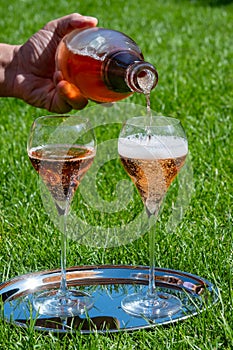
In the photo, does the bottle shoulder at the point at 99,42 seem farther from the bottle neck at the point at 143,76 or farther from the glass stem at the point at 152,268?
the glass stem at the point at 152,268

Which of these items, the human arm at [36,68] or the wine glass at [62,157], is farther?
the human arm at [36,68]

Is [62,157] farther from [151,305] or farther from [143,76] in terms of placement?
[151,305]

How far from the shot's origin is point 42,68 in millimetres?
3648

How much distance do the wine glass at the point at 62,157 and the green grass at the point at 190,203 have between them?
0.58 feet

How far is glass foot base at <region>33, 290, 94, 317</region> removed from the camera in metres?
2.45

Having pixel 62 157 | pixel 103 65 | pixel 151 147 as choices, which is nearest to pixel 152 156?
pixel 151 147

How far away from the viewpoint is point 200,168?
432cm

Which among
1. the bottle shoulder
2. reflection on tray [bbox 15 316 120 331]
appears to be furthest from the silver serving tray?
the bottle shoulder

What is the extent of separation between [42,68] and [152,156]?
1525mm

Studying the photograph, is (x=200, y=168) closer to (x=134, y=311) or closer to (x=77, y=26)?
(x=77, y=26)

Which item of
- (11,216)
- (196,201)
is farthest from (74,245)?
(196,201)

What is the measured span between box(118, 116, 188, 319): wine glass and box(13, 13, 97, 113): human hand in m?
1.03

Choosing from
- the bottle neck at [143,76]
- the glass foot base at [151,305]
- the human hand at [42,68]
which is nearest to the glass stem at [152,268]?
the glass foot base at [151,305]

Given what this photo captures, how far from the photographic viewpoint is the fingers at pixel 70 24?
3.22m
